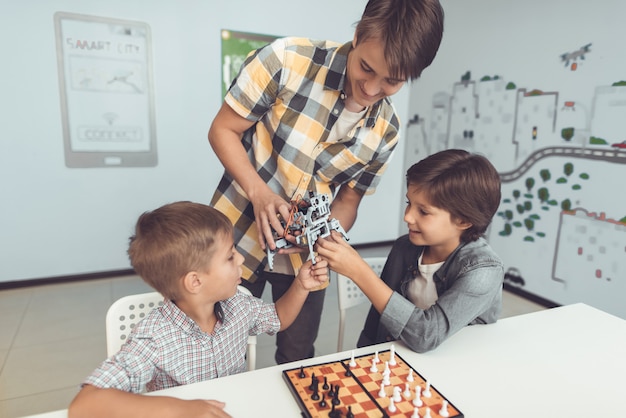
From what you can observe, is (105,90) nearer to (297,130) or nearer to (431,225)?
(297,130)

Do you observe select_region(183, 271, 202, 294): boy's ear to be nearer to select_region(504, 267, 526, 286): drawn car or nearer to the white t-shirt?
the white t-shirt

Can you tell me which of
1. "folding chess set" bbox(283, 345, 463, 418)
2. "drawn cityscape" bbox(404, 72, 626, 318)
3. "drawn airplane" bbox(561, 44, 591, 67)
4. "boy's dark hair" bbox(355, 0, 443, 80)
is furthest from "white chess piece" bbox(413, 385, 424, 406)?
"drawn airplane" bbox(561, 44, 591, 67)

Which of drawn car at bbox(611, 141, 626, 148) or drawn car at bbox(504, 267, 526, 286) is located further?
drawn car at bbox(504, 267, 526, 286)

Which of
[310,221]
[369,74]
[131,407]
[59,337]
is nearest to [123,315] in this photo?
[131,407]

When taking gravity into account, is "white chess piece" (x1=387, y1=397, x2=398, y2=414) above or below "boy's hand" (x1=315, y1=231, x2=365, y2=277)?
below

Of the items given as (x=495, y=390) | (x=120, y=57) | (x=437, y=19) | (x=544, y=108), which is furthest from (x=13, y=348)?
(x=544, y=108)

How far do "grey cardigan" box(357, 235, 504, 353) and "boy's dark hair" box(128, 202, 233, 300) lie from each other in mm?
480

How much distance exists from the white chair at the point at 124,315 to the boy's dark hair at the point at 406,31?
85 cm

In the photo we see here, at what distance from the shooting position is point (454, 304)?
3.36 ft

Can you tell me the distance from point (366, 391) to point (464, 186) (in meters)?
0.64

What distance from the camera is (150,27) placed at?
2.97 metres

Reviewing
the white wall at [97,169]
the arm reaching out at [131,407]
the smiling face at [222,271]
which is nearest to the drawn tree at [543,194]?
the white wall at [97,169]

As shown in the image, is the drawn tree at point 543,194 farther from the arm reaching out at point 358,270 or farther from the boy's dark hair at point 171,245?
the boy's dark hair at point 171,245

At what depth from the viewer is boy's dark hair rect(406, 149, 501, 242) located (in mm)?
1156
